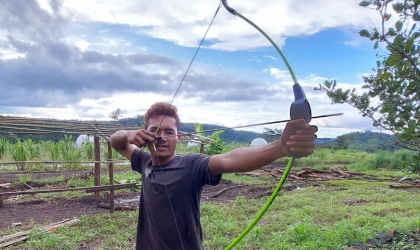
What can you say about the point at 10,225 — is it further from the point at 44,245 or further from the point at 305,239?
the point at 305,239

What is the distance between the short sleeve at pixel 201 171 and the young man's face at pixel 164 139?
135 mm

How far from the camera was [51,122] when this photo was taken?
6656 millimetres

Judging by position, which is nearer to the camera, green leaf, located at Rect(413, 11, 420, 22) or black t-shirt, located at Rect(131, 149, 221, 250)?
black t-shirt, located at Rect(131, 149, 221, 250)

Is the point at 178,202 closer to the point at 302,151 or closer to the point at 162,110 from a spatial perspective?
the point at 162,110

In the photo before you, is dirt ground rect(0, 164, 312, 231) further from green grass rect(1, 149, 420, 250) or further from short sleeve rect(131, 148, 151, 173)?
short sleeve rect(131, 148, 151, 173)

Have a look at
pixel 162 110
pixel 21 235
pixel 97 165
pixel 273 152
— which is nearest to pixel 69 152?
pixel 97 165

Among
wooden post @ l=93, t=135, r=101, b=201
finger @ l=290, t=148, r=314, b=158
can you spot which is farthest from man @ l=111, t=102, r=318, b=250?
wooden post @ l=93, t=135, r=101, b=201

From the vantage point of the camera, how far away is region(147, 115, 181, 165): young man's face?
1.98m

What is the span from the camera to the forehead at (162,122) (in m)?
2.04

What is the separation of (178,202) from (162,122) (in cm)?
45

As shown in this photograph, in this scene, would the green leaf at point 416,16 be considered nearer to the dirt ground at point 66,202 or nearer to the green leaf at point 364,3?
the green leaf at point 364,3

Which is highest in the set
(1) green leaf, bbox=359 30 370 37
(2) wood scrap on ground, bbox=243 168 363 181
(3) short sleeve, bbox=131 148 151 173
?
(1) green leaf, bbox=359 30 370 37

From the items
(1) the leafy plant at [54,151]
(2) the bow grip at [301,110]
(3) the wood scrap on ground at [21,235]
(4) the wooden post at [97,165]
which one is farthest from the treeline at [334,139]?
(3) the wood scrap on ground at [21,235]

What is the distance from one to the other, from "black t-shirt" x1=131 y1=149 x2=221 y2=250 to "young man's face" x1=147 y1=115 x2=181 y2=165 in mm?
48
